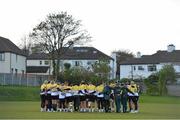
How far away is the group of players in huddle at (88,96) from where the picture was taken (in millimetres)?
35812

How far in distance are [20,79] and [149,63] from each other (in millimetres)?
54623

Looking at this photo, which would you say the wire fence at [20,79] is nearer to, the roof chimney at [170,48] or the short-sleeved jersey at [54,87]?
the short-sleeved jersey at [54,87]

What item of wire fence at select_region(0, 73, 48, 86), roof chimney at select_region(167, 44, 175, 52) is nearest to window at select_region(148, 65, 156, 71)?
roof chimney at select_region(167, 44, 175, 52)

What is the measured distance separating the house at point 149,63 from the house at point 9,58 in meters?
31.0

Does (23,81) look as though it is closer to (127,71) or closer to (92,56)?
(127,71)

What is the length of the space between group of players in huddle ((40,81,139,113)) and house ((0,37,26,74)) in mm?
65771

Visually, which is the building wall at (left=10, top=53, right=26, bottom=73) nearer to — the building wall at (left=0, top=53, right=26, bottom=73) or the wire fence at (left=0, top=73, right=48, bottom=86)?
the building wall at (left=0, top=53, right=26, bottom=73)

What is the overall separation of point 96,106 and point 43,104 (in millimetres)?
3925

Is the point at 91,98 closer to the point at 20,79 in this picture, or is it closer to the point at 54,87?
the point at 54,87

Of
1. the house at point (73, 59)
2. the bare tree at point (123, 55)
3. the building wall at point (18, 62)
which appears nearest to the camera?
the building wall at point (18, 62)

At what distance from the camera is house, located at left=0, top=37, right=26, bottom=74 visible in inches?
4006

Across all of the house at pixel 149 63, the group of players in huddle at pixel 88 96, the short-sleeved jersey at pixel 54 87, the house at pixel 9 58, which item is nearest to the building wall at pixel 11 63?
the house at pixel 9 58

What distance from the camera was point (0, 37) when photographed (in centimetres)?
10700

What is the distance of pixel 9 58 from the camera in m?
102
